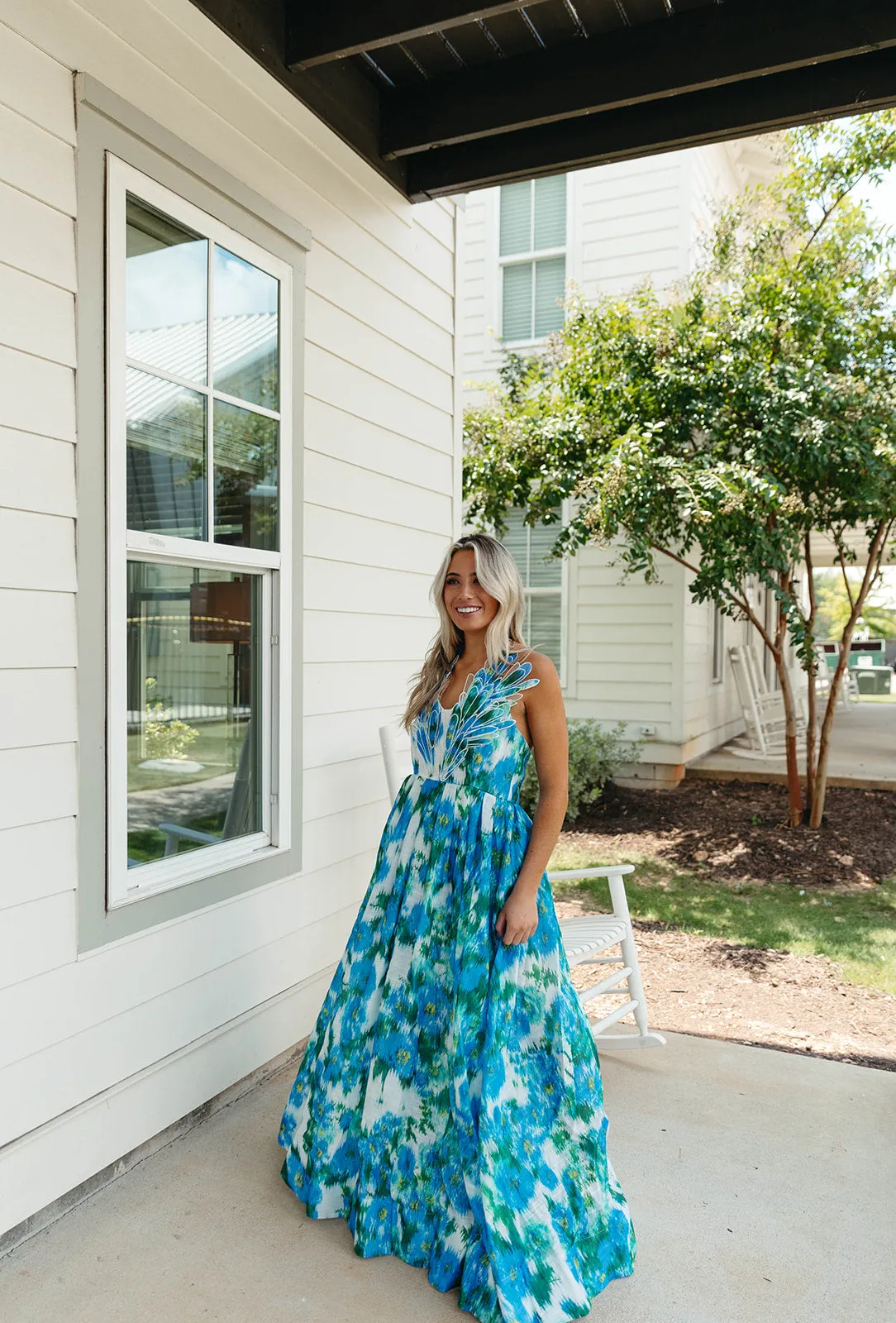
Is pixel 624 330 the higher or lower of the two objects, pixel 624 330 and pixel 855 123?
the lower

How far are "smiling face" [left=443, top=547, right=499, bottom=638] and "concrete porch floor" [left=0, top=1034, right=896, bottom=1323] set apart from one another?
1.42 metres

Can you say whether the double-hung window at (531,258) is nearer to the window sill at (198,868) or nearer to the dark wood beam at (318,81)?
the dark wood beam at (318,81)

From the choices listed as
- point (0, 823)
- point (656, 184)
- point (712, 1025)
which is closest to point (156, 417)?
point (0, 823)

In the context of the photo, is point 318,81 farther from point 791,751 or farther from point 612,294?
point 612,294

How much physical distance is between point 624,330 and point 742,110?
10.5 feet

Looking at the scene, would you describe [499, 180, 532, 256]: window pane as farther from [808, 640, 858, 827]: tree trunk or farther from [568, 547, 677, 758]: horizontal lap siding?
[808, 640, 858, 827]: tree trunk

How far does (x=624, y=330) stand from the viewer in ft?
19.9

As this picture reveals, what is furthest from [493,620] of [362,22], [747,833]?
[747,833]

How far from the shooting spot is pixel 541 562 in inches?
316

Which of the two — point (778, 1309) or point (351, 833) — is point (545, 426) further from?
point (778, 1309)

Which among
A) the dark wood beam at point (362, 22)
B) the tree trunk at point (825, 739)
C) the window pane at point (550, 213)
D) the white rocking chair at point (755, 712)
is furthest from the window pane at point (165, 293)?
the white rocking chair at point (755, 712)

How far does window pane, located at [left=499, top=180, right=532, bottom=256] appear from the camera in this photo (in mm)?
8062

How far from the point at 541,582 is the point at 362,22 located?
581 centimetres

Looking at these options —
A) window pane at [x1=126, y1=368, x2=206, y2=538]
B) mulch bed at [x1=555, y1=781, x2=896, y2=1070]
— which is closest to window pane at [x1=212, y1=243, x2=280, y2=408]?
window pane at [x1=126, y1=368, x2=206, y2=538]
